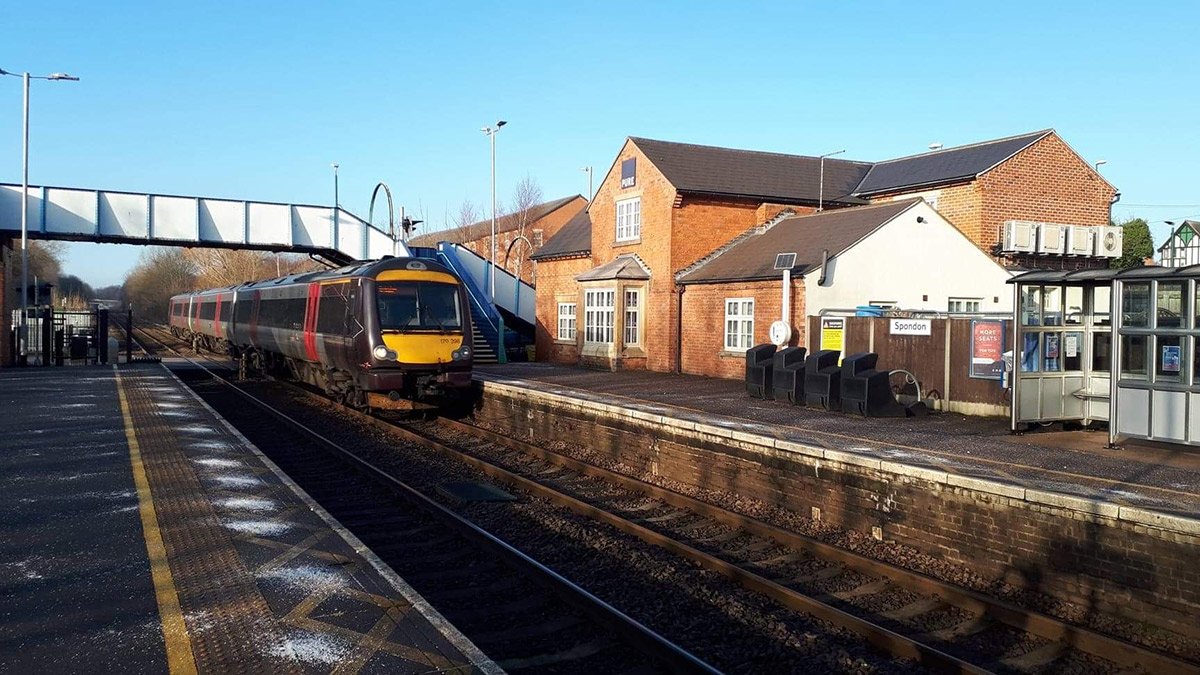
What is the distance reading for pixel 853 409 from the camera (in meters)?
14.3

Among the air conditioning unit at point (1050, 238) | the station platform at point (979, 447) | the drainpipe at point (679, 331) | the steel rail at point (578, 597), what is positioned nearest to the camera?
the steel rail at point (578, 597)

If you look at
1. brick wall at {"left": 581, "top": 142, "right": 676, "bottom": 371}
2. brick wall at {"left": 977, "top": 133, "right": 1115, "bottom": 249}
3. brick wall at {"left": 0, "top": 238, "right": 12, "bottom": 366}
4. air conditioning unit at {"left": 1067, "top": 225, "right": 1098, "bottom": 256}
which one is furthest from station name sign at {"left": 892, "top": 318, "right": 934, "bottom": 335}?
brick wall at {"left": 0, "top": 238, "right": 12, "bottom": 366}

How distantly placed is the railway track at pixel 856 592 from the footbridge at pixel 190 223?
72.3ft

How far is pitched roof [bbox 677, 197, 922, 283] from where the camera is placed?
789 inches

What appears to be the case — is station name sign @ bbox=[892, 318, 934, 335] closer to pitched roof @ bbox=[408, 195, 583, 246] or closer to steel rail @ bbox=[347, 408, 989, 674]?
steel rail @ bbox=[347, 408, 989, 674]

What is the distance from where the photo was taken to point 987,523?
782cm

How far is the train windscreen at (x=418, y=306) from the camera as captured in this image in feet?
53.8

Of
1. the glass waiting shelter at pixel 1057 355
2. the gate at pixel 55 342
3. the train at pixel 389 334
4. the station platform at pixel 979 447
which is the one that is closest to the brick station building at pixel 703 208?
the station platform at pixel 979 447

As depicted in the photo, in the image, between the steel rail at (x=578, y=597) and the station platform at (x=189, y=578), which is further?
the steel rail at (x=578, y=597)

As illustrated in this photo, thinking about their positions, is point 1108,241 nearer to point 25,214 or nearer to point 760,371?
point 760,371

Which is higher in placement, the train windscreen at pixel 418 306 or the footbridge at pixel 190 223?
the footbridge at pixel 190 223

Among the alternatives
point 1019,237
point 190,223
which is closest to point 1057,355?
point 1019,237

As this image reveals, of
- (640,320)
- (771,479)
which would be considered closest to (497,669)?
(771,479)

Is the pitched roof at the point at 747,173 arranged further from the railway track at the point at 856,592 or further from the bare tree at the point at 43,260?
the bare tree at the point at 43,260
